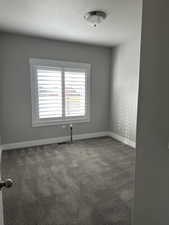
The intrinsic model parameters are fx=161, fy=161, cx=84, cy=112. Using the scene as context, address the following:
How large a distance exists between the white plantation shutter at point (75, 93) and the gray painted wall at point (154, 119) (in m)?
3.45

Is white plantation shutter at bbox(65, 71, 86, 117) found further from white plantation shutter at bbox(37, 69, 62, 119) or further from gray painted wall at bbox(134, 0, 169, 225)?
gray painted wall at bbox(134, 0, 169, 225)

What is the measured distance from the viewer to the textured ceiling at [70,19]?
2393 mm

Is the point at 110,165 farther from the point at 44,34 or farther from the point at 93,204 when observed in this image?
the point at 44,34

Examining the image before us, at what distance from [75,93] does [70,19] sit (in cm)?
203

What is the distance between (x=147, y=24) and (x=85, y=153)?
3131 millimetres

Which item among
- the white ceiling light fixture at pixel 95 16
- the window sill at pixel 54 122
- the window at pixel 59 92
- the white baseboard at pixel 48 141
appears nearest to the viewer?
the white ceiling light fixture at pixel 95 16

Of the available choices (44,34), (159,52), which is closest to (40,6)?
(44,34)

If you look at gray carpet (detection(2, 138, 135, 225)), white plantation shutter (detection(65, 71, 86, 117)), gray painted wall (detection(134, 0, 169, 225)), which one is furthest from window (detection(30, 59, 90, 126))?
gray painted wall (detection(134, 0, 169, 225))

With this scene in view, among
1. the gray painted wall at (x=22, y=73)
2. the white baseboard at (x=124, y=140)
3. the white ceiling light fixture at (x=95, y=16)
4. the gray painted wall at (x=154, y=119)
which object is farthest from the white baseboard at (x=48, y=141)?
the gray painted wall at (x=154, y=119)

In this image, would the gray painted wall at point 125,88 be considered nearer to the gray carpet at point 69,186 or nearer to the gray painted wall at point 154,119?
the gray carpet at point 69,186

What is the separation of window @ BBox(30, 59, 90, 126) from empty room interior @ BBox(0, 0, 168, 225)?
0.08 ft

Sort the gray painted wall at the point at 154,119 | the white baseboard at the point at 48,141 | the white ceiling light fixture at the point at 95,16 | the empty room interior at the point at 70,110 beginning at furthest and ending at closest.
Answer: the white baseboard at the point at 48,141
the white ceiling light fixture at the point at 95,16
the empty room interior at the point at 70,110
the gray painted wall at the point at 154,119

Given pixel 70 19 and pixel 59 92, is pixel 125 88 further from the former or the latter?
pixel 70 19

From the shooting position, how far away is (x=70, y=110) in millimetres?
4582
